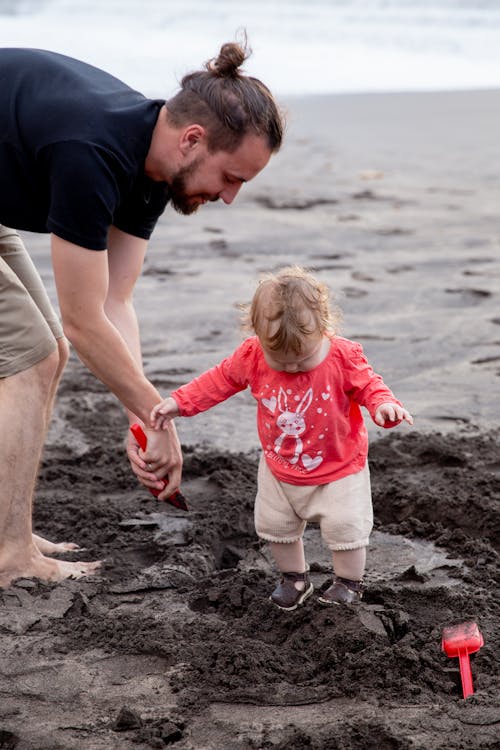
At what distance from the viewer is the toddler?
9.30 ft

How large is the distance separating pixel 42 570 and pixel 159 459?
22.6 inches

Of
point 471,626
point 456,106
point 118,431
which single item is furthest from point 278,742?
point 456,106

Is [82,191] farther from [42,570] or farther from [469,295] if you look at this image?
[469,295]

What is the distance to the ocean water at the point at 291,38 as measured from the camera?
19016 mm

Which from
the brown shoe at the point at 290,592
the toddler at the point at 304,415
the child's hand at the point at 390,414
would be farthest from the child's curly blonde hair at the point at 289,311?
the brown shoe at the point at 290,592

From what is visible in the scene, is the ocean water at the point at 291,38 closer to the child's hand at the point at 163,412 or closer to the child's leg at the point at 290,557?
the child's hand at the point at 163,412

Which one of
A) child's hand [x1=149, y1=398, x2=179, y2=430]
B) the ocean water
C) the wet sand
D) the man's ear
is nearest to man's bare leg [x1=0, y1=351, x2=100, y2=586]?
the wet sand

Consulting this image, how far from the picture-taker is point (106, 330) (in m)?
3.08

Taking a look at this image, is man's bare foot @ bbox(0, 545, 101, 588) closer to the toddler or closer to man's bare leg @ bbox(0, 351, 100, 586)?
man's bare leg @ bbox(0, 351, 100, 586)

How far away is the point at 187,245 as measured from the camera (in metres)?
8.27

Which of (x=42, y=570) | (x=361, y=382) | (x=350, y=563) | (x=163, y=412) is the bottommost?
(x=42, y=570)

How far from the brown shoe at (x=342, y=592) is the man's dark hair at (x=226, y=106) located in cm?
136

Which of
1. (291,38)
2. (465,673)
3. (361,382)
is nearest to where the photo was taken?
(465,673)

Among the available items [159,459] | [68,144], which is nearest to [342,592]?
[159,459]
